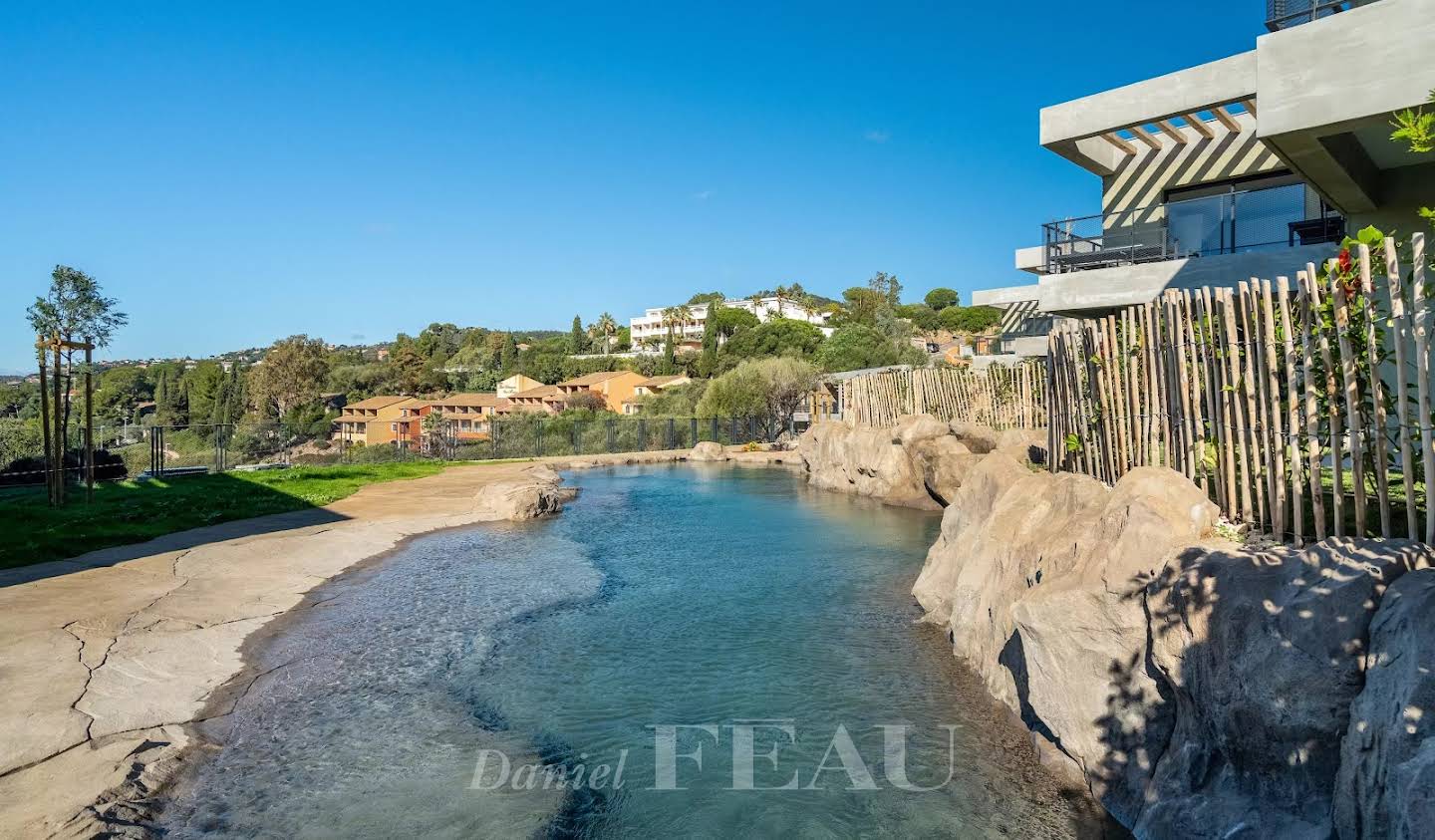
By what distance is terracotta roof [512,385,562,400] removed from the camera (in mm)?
71125

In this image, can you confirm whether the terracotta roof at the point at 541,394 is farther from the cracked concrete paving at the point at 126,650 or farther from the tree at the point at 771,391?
the cracked concrete paving at the point at 126,650

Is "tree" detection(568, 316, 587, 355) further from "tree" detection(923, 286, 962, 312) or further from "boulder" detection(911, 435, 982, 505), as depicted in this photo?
"boulder" detection(911, 435, 982, 505)

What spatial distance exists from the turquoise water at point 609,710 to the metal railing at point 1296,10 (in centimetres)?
768

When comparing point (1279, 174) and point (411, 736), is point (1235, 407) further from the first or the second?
point (1279, 174)

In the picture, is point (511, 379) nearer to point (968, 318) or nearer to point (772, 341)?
point (772, 341)

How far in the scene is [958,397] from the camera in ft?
68.8

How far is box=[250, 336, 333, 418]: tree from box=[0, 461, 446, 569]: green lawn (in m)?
60.6

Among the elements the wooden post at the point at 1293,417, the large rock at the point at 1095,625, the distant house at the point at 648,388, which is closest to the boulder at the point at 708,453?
the large rock at the point at 1095,625

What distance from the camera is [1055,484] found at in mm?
7211

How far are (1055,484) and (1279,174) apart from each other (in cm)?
1119

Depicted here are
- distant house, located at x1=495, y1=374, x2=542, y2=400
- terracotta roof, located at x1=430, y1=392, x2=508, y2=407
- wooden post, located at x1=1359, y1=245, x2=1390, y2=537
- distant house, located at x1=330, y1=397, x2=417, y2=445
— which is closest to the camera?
wooden post, located at x1=1359, y1=245, x2=1390, y2=537

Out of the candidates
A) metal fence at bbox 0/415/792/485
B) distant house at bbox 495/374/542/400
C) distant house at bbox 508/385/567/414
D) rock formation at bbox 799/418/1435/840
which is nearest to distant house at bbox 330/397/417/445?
distant house at bbox 508/385/567/414

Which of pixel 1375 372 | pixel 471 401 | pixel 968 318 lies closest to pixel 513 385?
pixel 471 401

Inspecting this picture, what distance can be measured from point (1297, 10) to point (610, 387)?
63.1 metres
